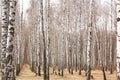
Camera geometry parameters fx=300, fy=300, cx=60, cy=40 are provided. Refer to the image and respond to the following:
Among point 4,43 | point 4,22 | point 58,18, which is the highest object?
point 58,18

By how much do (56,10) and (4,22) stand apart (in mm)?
34132

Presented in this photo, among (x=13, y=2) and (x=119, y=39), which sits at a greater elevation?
(x=13, y=2)

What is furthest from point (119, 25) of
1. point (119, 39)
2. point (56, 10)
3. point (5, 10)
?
point (56, 10)

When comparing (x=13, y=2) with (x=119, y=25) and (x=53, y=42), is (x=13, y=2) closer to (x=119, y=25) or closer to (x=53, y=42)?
(x=119, y=25)

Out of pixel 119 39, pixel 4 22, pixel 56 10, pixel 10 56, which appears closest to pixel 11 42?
pixel 10 56

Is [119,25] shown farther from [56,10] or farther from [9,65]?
[56,10]

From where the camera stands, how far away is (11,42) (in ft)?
39.5

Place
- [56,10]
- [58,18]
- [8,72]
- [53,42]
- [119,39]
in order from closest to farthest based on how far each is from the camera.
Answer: [119,39] < [8,72] < [58,18] < [56,10] < [53,42]

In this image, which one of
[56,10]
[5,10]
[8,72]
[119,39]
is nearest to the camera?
[119,39]

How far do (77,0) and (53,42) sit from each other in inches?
739

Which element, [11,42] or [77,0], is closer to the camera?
[11,42]

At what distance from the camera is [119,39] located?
31.8 feet

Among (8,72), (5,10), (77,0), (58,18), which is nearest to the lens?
(8,72)

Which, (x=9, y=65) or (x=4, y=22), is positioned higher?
(x=4, y=22)
